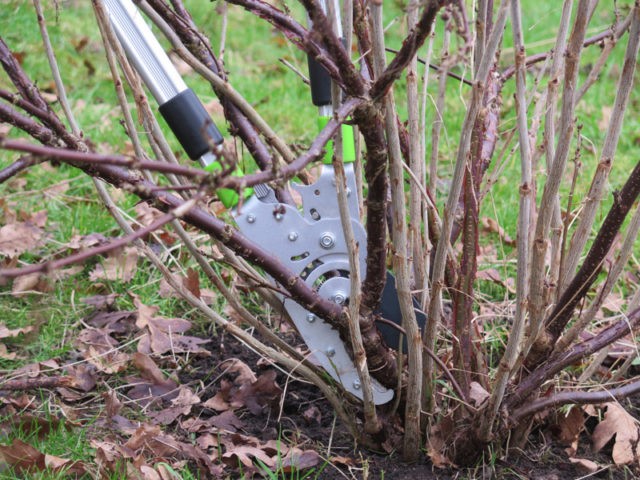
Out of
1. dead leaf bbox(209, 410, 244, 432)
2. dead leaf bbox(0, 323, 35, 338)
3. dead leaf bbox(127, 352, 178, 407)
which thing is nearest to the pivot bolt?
dead leaf bbox(209, 410, 244, 432)

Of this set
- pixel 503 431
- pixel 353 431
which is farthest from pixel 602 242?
pixel 353 431

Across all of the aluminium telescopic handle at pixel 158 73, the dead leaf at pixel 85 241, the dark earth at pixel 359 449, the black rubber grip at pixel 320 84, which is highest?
the aluminium telescopic handle at pixel 158 73

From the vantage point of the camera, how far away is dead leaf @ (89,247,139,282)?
2545 mm

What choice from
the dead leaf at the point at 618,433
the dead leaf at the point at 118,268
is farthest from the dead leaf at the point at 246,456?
the dead leaf at the point at 118,268

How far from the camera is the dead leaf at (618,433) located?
5.80 ft

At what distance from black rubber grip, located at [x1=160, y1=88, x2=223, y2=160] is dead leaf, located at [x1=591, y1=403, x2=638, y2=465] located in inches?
45.2

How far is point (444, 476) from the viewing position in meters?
1.72

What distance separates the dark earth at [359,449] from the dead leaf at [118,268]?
1.81 ft

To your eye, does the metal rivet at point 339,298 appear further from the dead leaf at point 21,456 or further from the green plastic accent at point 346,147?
the dead leaf at point 21,456

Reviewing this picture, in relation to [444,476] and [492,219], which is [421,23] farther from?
[492,219]

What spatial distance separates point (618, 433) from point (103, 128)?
8.65 ft

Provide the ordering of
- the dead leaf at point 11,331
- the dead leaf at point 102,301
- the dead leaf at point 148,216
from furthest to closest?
the dead leaf at point 148,216, the dead leaf at point 102,301, the dead leaf at point 11,331

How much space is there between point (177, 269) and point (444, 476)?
128 centimetres

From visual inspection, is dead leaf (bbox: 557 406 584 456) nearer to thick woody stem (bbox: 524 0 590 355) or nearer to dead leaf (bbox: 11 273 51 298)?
thick woody stem (bbox: 524 0 590 355)
